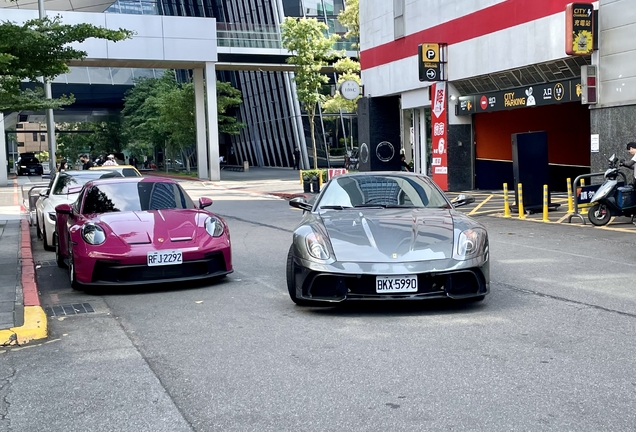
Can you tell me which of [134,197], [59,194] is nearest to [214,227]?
[134,197]

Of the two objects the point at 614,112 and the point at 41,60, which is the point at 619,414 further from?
the point at 614,112

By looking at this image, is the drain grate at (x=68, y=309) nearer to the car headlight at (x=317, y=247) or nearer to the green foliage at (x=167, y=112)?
the car headlight at (x=317, y=247)

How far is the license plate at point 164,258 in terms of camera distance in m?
8.94

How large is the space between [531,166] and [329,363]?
1416cm

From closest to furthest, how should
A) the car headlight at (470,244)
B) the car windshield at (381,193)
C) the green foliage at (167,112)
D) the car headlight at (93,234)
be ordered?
the car headlight at (470,244) < the car windshield at (381,193) < the car headlight at (93,234) < the green foliage at (167,112)

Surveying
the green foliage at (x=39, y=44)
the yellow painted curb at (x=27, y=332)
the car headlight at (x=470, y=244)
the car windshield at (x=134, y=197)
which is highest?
the green foliage at (x=39, y=44)

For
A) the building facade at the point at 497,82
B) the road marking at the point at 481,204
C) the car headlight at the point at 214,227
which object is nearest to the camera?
the car headlight at the point at 214,227

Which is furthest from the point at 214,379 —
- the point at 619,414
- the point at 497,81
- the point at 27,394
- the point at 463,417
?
the point at 497,81

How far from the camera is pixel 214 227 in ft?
31.6

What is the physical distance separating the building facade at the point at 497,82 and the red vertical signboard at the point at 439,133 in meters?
0.14

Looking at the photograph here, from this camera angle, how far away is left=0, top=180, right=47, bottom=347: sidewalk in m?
6.86

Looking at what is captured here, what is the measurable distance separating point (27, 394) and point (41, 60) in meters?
9.87

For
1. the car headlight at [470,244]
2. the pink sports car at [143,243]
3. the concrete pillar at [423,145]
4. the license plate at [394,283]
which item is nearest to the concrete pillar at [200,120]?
the concrete pillar at [423,145]

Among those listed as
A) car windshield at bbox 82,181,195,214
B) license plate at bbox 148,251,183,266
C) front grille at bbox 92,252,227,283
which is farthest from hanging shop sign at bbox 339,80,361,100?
license plate at bbox 148,251,183,266
